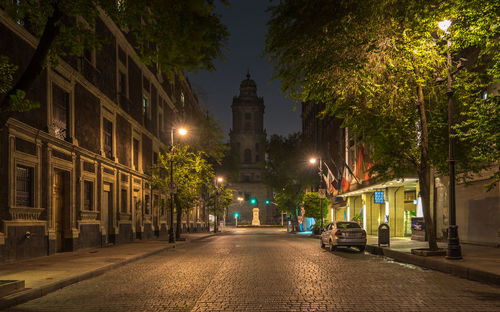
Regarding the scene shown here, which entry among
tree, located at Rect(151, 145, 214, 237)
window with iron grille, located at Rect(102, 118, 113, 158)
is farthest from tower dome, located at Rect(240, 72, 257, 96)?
window with iron grille, located at Rect(102, 118, 113, 158)

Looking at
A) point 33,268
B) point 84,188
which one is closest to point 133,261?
point 33,268

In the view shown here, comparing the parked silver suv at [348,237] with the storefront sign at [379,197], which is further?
the storefront sign at [379,197]

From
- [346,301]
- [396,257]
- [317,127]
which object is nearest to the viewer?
[346,301]

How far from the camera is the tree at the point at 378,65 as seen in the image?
14172 mm

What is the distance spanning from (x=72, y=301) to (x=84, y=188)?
15894 millimetres

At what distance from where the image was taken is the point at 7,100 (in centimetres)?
984

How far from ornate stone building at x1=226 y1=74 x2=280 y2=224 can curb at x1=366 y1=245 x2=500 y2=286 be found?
8975cm

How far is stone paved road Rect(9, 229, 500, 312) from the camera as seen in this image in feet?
28.6

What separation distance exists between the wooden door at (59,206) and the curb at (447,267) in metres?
14.6

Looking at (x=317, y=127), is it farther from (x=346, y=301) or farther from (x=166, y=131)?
(x=346, y=301)

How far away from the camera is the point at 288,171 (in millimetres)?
66500

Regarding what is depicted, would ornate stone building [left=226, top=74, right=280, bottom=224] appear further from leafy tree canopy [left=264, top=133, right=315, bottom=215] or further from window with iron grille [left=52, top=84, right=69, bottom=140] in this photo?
window with iron grille [left=52, top=84, right=69, bottom=140]

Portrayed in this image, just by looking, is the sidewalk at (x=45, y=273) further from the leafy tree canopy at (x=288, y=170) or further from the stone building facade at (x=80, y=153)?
the leafy tree canopy at (x=288, y=170)

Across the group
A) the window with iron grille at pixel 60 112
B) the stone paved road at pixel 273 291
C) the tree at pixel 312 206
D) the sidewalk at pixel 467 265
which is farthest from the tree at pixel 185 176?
the tree at pixel 312 206
